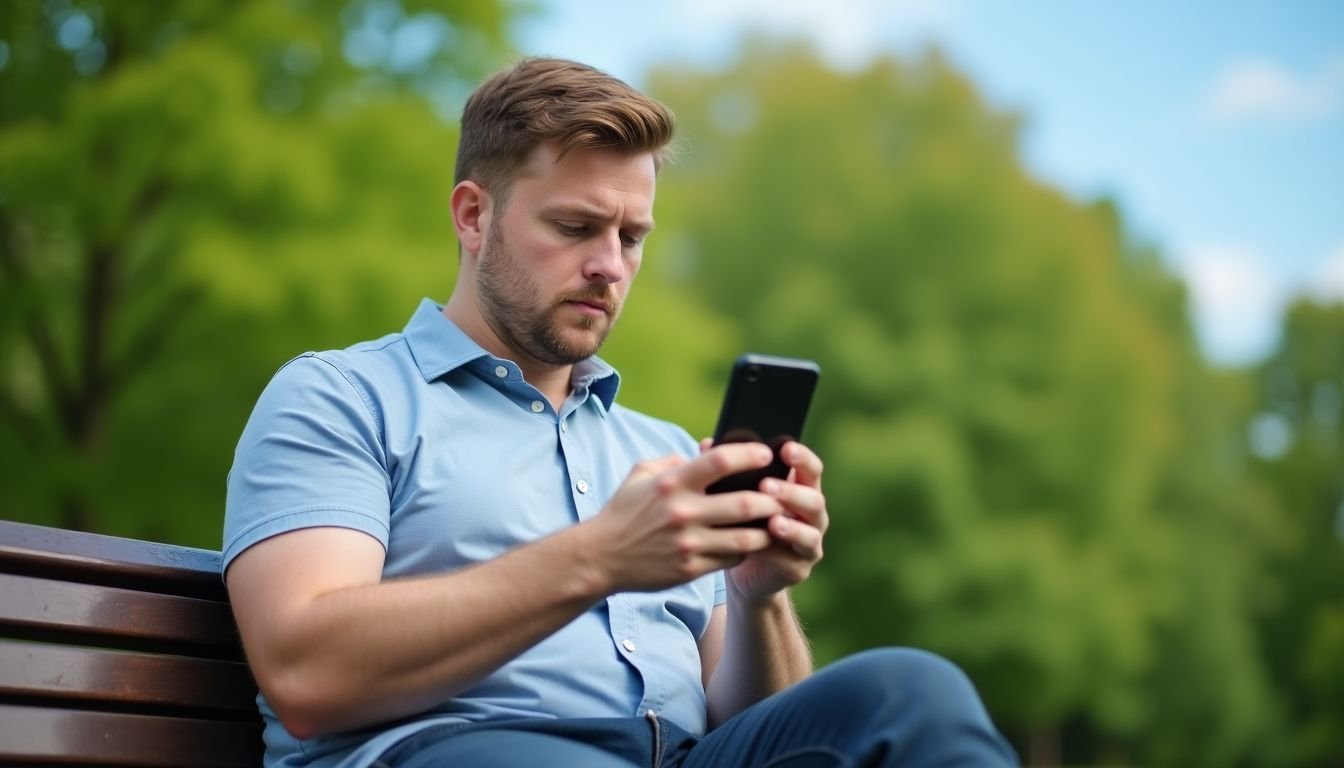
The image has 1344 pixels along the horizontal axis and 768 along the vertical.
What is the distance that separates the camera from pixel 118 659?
8.05 feet

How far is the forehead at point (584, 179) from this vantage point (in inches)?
114

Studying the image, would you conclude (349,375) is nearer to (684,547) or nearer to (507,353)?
(507,353)

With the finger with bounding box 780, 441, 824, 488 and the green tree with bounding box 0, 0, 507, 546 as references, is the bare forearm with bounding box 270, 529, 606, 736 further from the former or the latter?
the green tree with bounding box 0, 0, 507, 546

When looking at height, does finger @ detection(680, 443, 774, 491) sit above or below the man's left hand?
above

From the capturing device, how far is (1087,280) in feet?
66.2

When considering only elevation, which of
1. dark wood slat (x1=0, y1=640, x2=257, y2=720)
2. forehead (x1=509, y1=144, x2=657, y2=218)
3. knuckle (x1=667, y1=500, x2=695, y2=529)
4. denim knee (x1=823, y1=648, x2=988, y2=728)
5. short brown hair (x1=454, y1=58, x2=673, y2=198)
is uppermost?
short brown hair (x1=454, y1=58, x2=673, y2=198)

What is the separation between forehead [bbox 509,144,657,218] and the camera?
2.91 m

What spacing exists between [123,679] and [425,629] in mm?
676

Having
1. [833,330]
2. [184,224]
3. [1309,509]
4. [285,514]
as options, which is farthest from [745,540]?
[1309,509]

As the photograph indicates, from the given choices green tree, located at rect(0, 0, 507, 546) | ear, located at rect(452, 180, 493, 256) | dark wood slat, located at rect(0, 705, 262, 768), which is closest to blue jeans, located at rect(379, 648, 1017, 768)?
dark wood slat, located at rect(0, 705, 262, 768)

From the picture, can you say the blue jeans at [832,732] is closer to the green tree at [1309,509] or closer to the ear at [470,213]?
the ear at [470,213]

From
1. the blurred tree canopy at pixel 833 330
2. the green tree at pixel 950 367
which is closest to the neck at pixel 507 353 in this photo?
the blurred tree canopy at pixel 833 330

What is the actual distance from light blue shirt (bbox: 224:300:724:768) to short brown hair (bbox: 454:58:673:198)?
14.3 inches

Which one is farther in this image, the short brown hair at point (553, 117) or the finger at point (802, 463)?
the short brown hair at point (553, 117)
